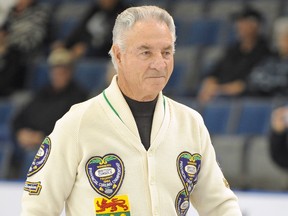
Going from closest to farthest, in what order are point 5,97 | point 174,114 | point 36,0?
1. point 174,114
2. point 5,97
3. point 36,0

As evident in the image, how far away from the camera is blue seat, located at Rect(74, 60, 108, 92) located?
32.4 ft

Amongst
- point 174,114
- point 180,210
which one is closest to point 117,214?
point 180,210

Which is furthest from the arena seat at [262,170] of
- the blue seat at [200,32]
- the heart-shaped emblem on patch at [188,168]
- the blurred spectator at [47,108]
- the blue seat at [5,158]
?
the heart-shaped emblem on patch at [188,168]

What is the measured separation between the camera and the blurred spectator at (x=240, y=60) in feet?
28.4

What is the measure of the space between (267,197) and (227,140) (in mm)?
1695

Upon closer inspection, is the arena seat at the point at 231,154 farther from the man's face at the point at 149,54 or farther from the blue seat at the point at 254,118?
the man's face at the point at 149,54

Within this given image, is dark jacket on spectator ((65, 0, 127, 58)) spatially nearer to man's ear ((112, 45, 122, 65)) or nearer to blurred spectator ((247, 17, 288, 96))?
blurred spectator ((247, 17, 288, 96))

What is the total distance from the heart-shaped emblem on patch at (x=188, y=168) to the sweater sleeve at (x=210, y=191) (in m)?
0.04

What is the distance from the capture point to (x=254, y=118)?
833 cm

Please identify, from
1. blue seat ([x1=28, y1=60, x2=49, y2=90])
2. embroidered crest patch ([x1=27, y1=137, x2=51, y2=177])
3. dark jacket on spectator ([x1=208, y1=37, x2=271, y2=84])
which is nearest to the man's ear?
embroidered crest patch ([x1=27, y1=137, x2=51, y2=177])

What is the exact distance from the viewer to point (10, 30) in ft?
34.8

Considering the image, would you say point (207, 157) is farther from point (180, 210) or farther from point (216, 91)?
point (216, 91)

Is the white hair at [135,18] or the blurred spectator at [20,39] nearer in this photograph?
the white hair at [135,18]

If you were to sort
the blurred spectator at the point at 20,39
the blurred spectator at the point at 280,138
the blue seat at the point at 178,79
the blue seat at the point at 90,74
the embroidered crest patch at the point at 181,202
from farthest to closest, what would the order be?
the blurred spectator at the point at 20,39 < the blue seat at the point at 90,74 < the blue seat at the point at 178,79 < the blurred spectator at the point at 280,138 < the embroidered crest patch at the point at 181,202
